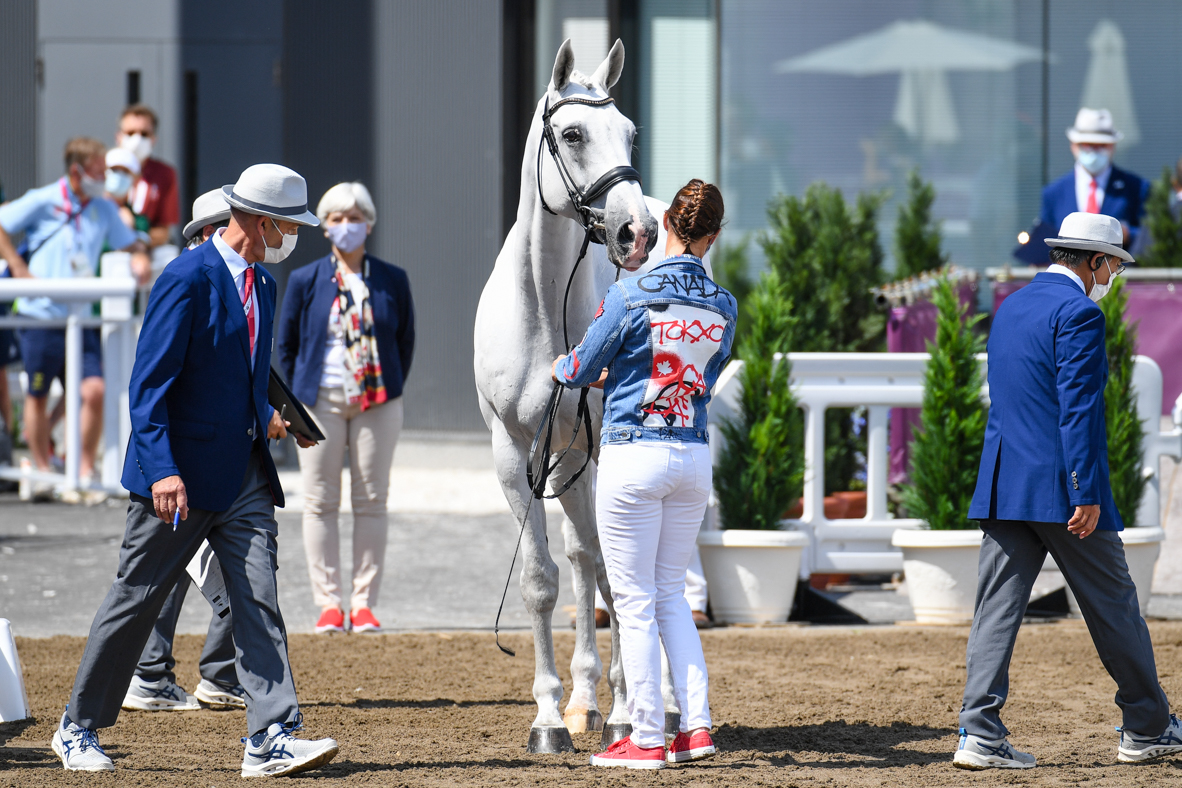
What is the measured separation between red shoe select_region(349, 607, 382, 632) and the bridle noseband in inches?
115

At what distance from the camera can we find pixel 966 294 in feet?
32.0

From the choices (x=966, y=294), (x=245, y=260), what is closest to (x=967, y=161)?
(x=966, y=294)

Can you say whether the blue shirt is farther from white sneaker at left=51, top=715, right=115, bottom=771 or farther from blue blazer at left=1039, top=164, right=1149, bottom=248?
blue blazer at left=1039, top=164, right=1149, bottom=248

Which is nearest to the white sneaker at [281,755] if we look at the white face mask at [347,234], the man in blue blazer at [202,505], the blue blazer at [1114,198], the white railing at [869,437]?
the man in blue blazer at [202,505]

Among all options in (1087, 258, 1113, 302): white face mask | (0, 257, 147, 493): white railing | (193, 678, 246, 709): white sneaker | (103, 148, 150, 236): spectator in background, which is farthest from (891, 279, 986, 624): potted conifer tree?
(103, 148, 150, 236): spectator in background

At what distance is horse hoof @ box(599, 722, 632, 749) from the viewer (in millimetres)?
4961

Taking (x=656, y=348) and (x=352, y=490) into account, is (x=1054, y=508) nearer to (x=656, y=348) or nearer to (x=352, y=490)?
(x=656, y=348)

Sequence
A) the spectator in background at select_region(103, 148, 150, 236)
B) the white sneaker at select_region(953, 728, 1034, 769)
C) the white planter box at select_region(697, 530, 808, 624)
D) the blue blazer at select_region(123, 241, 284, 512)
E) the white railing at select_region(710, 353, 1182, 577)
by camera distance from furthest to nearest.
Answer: the spectator in background at select_region(103, 148, 150, 236), the white railing at select_region(710, 353, 1182, 577), the white planter box at select_region(697, 530, 808, 624), the white sneaker at select_region(953, 728, 1034, 769), the blue blazer at select_region(123, 241, 284, 512)

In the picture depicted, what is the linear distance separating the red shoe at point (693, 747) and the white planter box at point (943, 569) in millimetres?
2993

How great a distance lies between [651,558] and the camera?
461cm

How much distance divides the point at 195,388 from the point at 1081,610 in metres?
2.95

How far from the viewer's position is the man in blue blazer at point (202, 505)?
451 cm

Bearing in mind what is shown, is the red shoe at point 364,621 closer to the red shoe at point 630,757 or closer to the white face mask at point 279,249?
the red shoe at point 630,757

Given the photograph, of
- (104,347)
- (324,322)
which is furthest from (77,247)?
(324,322)
